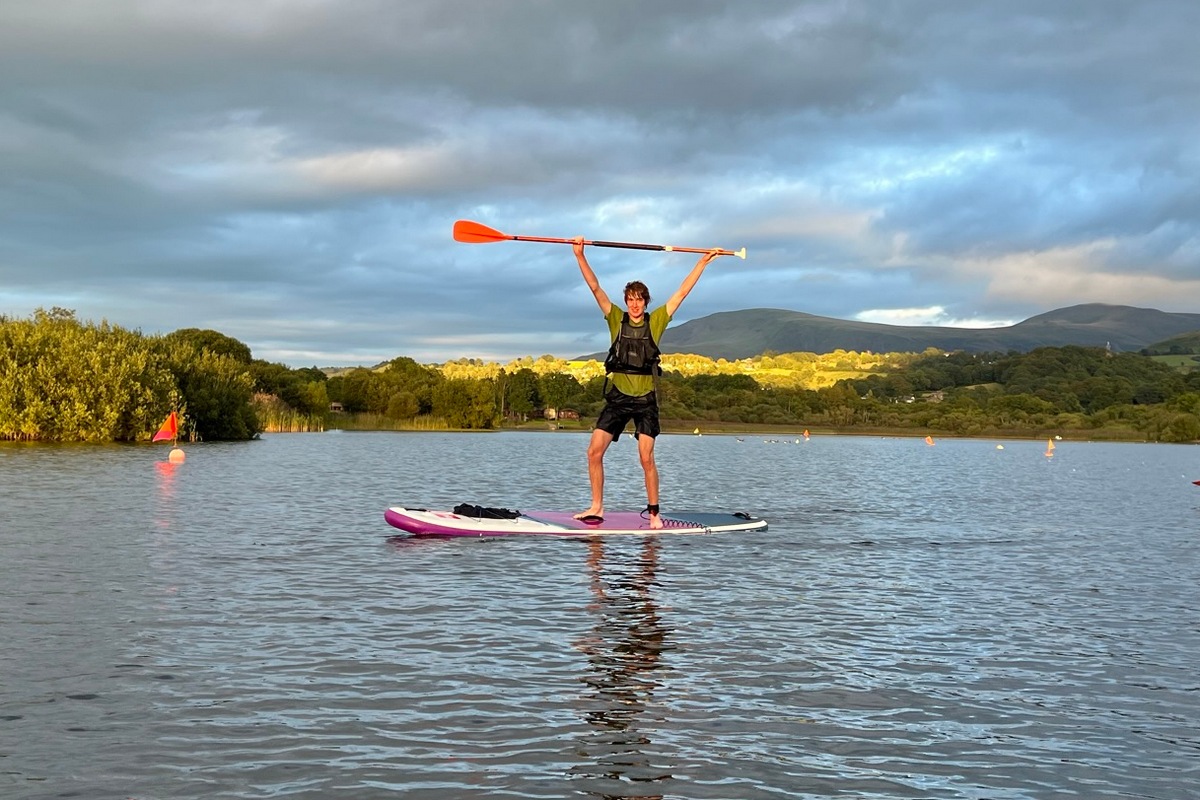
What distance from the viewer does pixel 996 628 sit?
11.7m

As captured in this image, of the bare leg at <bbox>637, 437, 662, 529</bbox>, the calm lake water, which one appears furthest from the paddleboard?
the calm lake water

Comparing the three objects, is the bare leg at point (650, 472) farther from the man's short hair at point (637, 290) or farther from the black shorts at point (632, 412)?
the man's short hair at point (637, 290)

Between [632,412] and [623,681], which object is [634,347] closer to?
[632,412]

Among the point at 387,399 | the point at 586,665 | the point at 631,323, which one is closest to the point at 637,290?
the point at 631,323

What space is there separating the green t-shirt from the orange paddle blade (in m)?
3.90

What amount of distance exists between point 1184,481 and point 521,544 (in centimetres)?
4506

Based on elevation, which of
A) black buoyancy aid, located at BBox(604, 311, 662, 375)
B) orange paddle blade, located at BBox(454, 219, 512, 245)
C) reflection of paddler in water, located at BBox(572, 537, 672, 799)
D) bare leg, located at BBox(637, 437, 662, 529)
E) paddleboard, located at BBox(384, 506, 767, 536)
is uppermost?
orange paddle blade, located at BBox(454, 219, 512, 245)

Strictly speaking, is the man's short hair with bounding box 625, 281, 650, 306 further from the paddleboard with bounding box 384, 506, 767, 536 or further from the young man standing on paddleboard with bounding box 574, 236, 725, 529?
the paddleboard with bounding box 384, 506, 767, 536

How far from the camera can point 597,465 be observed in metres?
18.1

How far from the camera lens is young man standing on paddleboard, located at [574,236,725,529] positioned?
16.9m

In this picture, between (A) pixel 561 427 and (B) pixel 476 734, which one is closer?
(B) pixel 476 734

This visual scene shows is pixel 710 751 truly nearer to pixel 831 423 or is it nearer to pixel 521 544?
pixel 521 544

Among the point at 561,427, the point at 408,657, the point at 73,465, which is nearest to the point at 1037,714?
the point at 408,657

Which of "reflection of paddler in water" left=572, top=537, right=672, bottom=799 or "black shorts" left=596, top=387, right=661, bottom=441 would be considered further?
"black shorts" left=596, top=387, right=661, bottom=441
